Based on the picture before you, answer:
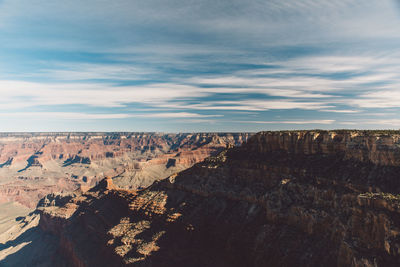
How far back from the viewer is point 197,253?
48.1m

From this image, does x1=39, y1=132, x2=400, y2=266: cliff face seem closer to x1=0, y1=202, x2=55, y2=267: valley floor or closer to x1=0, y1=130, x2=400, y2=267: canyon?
x1=0, y1=130, x2=400, y2=267: canyon

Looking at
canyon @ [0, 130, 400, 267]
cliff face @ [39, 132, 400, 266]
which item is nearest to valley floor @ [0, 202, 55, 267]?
canyon @ [0, 130, 400, 267]

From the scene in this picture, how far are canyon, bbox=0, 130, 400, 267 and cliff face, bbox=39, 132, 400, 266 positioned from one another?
147 millimetres

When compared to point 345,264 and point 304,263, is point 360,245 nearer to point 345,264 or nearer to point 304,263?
point 345,264

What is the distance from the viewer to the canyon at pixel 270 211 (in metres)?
30.3

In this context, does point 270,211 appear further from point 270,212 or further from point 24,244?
point 24,244

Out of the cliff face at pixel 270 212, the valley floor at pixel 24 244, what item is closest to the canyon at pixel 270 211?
the cliff face at pixel 270 212

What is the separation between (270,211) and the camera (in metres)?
42.8

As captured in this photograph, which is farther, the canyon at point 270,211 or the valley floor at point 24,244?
the valley floor at point 24,244

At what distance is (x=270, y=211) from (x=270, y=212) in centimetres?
17

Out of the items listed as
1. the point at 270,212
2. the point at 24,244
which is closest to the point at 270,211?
the point at 270,212

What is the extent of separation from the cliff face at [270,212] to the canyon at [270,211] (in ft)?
0.48

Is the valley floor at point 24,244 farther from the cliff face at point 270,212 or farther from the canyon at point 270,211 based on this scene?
the cliff face at point 270,212

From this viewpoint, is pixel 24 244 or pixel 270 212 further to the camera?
pixel 24 244
